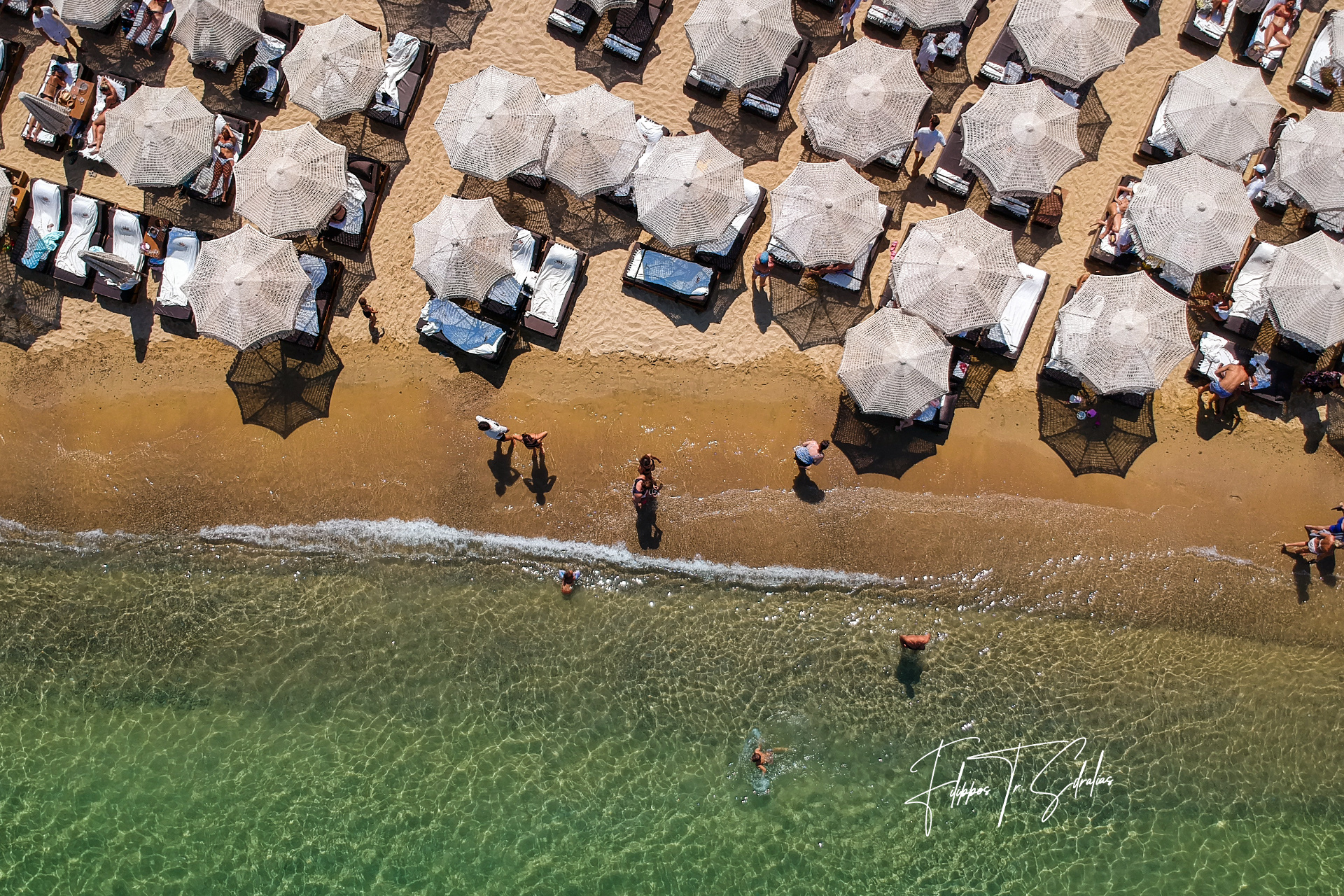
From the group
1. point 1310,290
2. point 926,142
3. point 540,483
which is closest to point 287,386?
point 540,483

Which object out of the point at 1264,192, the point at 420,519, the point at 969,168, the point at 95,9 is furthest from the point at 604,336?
the point at 1264,192

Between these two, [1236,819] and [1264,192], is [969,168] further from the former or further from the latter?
[1236,819]

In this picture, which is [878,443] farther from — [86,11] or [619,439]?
[86,11]

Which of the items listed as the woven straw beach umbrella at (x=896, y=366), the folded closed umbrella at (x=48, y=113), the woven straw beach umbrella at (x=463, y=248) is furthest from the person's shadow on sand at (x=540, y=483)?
the folded closed umbrella at (x=48, y=113)

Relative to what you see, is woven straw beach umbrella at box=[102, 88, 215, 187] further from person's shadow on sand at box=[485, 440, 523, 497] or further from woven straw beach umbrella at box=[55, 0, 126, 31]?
person's shadow on sand at box=[485, 440, 523, 497]

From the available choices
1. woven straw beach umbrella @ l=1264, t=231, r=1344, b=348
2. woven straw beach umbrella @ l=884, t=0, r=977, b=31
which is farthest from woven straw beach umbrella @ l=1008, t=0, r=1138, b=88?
woven straw beach umbrella @ l=1264, t=231, r=1344, b=348

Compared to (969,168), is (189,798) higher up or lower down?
lower down

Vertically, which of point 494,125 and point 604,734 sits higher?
point 494,125
